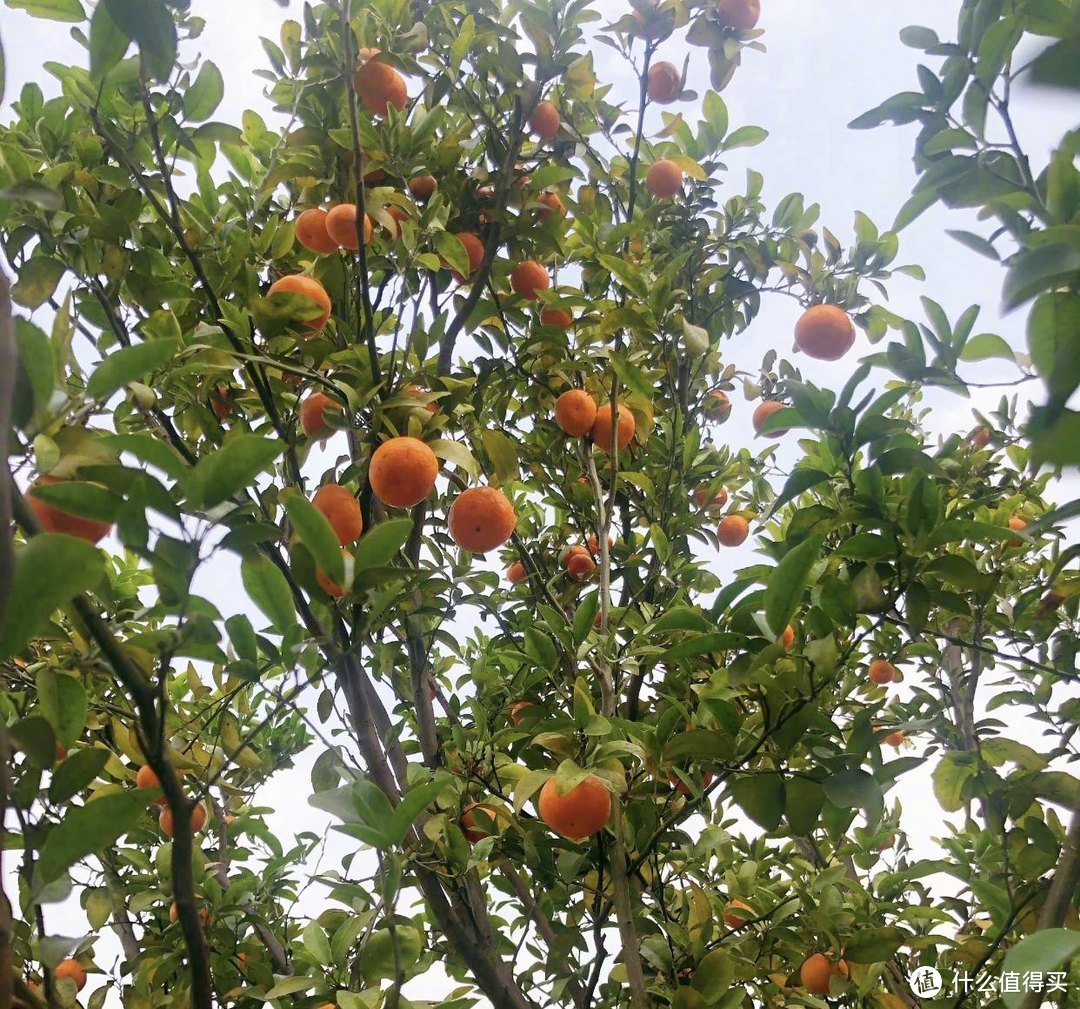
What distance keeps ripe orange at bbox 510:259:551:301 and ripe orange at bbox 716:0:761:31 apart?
36.1 inches

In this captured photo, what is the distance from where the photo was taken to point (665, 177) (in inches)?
83.4

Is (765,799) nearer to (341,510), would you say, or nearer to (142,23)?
(341,510)

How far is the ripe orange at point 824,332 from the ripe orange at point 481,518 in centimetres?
108

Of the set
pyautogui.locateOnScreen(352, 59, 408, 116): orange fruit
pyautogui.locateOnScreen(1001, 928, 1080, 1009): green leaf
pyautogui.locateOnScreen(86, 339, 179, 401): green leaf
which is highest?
pyautogui.locateOnScreen(352, 59, 408, 116): orange fruit

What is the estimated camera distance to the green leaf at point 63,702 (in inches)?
32.6

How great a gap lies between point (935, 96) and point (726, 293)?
1193 mm

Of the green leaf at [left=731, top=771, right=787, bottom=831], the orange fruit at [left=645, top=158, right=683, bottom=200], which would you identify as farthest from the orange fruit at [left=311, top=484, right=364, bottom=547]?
the orange fruit at [left=645, top=158, right=683, bottom=200]

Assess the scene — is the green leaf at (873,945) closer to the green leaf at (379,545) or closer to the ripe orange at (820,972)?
the ripe orange at (820,972)

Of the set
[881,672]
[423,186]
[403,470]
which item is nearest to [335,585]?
Result: [403,470]

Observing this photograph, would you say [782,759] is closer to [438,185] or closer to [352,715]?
[352,715]

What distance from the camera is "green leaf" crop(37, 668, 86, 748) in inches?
32.6

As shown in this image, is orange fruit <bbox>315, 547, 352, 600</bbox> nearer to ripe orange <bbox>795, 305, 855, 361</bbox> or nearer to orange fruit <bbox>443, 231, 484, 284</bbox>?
orange fruit <bbox>443, 231, 484, 284</bbox>

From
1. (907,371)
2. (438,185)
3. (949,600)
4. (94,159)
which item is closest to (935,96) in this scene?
(907,371)

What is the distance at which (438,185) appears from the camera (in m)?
1.77
